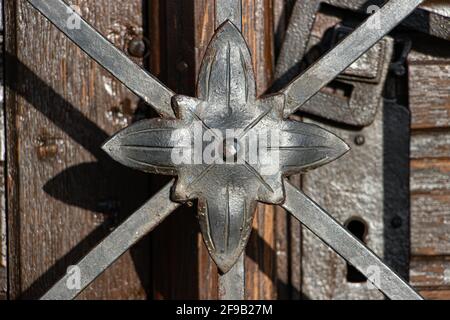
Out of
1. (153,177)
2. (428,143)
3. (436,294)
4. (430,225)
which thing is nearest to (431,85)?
(428,143)

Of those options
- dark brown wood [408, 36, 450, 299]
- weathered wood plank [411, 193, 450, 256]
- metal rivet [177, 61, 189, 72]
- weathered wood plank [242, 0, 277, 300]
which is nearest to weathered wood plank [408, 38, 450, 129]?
dark brown wood [408, 36, 450, 299]

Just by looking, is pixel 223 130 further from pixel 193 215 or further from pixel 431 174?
pixel 431 174

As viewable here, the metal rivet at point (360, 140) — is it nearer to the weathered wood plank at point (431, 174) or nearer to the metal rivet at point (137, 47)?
the weathered wood plank at point (431, 174)

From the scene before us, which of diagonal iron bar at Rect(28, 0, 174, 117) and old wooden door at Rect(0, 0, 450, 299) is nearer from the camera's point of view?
diagonal iron bar at Rect(28, 0, 174, 117)

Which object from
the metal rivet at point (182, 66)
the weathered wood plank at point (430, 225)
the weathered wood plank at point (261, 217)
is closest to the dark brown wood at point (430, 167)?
the weathered wood plank at point (430, 225)

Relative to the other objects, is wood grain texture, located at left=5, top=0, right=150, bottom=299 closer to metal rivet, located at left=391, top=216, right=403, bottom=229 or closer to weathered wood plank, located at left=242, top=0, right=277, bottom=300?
weathered wood plank, located at left=242, top=0, right=277, bottom=300
